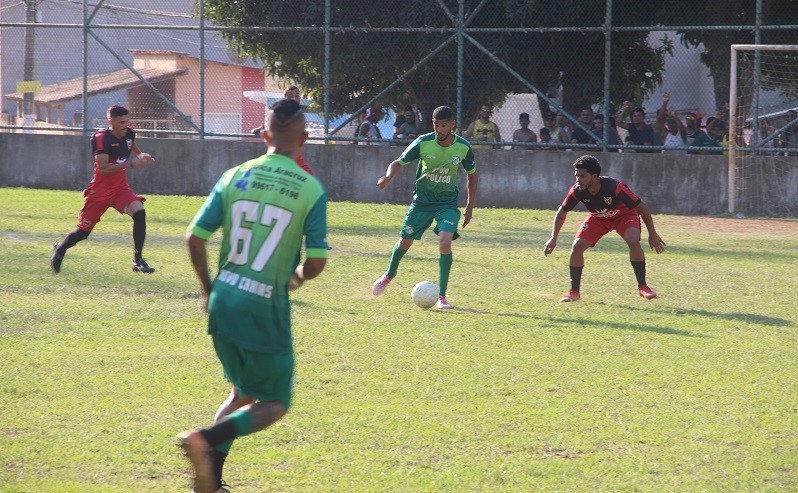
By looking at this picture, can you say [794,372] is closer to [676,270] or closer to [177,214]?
[676,270]

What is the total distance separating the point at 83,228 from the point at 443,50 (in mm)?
10293

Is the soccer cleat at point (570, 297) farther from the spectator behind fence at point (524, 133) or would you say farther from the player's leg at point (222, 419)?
the spectator behind fence at point (524, 133)

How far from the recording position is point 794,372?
7406mm

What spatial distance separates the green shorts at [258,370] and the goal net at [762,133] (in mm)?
14514

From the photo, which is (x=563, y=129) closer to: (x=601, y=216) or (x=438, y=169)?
(x=601, y=216)

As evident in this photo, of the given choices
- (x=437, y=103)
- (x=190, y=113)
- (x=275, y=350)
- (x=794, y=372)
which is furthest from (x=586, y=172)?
(x=190, y=113)

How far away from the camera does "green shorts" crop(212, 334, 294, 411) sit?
4.46 meters

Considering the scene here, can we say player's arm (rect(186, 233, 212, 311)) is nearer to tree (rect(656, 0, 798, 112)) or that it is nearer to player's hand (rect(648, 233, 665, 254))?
player's hand (rect(648, 233, 665, 254))

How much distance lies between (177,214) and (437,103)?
19.4 ft

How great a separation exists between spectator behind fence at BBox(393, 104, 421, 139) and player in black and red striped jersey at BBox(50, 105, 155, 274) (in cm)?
957

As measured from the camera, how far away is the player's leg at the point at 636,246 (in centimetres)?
1048

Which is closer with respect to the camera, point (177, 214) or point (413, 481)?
point (413, 481)

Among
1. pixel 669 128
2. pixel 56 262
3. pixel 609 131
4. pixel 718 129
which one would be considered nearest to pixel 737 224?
pixel 718 129

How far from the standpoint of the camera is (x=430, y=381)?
692 centimetres
